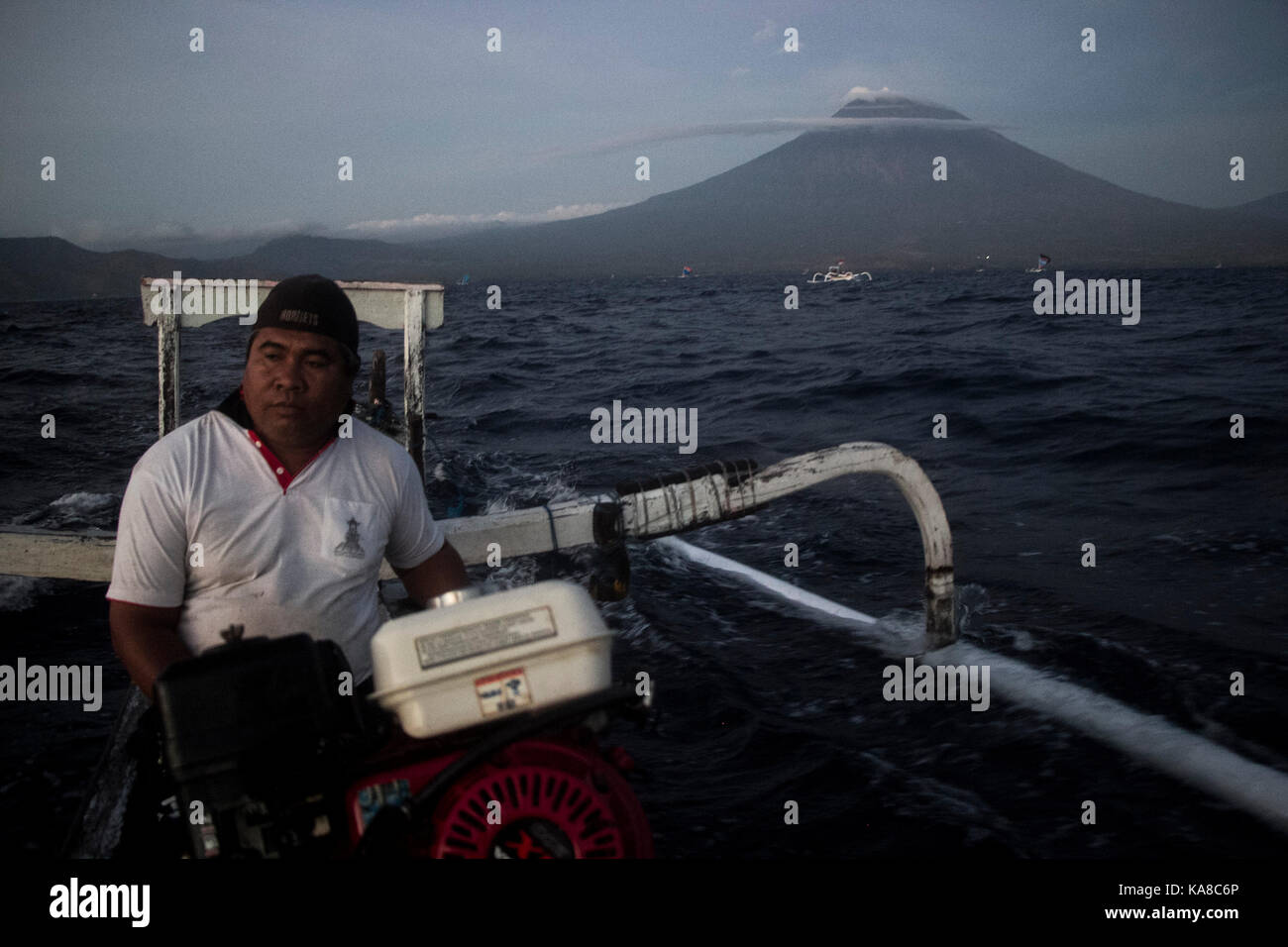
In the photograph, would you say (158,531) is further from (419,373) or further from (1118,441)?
(1118,441)

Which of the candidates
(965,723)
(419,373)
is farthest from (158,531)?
(419,373)

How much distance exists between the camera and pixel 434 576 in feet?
11.0

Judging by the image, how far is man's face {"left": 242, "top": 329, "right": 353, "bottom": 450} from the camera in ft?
9.58

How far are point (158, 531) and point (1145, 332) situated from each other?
101ft

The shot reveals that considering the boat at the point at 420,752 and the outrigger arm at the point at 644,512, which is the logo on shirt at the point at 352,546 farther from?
the outrigger arm at the point at 644,512

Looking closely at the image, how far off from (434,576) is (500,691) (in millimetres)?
1329
